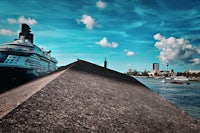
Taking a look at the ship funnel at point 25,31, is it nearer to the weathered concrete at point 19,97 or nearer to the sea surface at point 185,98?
the sea surface at point 185,98

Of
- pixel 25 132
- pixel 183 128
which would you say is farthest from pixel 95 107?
pixel 183 128

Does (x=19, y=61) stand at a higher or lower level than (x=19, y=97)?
higher

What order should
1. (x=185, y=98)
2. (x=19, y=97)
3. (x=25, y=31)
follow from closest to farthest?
(x=19, y=97), (x=185, y=98), (x=25, y=31)

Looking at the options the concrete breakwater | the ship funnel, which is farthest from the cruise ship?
the concrete breakwater

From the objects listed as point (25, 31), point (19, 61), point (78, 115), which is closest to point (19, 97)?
point (78, 115)

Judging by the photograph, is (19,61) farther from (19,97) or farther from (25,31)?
(19,97)

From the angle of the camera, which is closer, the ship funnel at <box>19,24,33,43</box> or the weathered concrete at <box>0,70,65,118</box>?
the weathered concrete at <box>0,70,65,118</box>

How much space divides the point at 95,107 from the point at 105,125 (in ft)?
1.03

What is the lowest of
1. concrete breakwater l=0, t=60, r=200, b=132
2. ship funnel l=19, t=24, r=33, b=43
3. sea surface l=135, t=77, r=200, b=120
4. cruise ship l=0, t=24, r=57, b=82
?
sea surface l=135, t=77, r=200, b=120

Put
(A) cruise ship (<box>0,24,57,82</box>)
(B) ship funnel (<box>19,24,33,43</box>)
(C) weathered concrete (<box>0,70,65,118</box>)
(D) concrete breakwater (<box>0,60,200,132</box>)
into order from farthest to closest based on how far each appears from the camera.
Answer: (B) ship funnel (<box>19,24,33,43</box>)
(A) cruise ship (<box>0,24,57,82</box>)
(C) weathered concrete (<box>0,70,65,118</box>)
(D) concrete breakwater (<box>0,60,200,132</box>)

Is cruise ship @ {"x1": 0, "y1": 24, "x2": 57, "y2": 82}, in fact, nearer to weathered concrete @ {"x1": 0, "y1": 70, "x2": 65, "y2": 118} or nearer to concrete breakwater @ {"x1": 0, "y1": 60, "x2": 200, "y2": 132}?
weathered concrete @ {"x1": 0, "y1": 70, "x2": 65, "y2": 118}

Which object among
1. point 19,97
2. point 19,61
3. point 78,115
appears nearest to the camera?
point 78,115

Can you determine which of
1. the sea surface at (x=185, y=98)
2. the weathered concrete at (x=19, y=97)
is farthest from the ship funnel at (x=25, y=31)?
the weathered concrete at (x=19, y=97)

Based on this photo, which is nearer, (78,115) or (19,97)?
(78,115)
